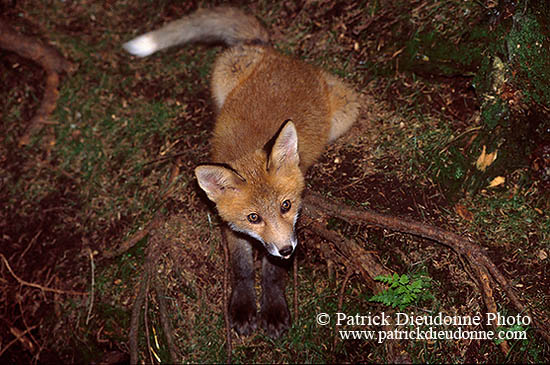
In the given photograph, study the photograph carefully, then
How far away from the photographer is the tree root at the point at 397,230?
2984mm

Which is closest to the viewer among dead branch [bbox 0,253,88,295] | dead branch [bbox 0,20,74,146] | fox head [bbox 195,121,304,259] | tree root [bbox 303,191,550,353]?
tree root [bbox 303,191,550,353]

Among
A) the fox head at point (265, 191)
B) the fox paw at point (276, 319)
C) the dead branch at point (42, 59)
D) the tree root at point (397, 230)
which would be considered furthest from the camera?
the dead branch at point (42, 59)

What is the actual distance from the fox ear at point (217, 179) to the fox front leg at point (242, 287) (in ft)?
2.04

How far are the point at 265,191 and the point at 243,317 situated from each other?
1.29 metres

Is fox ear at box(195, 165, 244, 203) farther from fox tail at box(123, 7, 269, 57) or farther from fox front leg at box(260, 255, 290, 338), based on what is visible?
fox tail at box(123, 7, 269, 57)

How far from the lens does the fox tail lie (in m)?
5.09

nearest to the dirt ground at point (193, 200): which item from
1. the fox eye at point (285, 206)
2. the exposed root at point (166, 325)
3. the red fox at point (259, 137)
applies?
the exposed root at point (166, 325)

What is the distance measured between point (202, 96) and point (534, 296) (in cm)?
402

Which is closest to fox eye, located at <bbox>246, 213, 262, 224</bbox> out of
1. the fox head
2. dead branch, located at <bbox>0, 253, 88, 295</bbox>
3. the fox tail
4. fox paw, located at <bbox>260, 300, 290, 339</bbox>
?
the fox head

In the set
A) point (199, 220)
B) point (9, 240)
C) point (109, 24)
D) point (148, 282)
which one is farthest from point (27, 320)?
point (109, 24)

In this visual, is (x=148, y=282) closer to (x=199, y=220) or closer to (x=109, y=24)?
(x=199, y=220)

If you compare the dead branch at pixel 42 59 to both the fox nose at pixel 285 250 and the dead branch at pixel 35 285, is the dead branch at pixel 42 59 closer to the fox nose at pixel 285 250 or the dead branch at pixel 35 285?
the dead branch at pixel 35 285

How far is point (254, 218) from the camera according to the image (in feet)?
10.9

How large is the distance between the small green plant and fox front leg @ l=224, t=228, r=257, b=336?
1184mm
